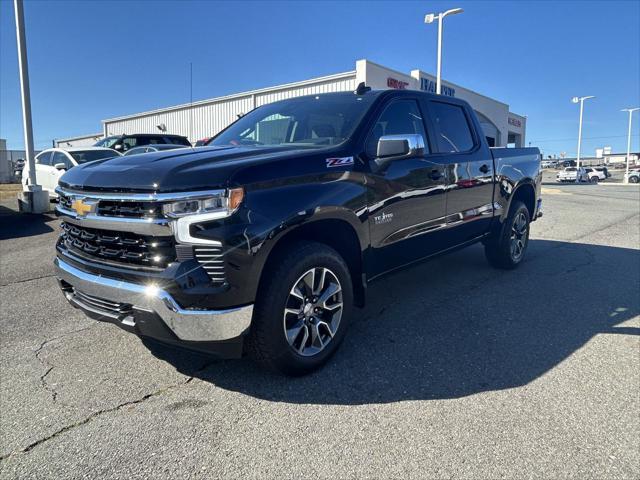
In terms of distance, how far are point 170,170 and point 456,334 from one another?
260 cm

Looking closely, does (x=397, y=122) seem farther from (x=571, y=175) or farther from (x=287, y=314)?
(x=571, y=175)

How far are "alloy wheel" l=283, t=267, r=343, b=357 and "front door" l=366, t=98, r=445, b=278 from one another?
1.64 feet

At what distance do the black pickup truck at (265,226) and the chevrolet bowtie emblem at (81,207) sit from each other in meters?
0.01

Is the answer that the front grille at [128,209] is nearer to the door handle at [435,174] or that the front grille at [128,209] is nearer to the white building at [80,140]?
the door handle at [435,174]

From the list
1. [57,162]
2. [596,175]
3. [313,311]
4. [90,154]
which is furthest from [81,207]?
[596,175]

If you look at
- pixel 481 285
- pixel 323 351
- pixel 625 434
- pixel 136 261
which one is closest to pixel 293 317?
pixel 323 351

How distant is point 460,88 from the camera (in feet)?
99.6

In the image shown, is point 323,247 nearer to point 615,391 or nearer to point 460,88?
point 615,391

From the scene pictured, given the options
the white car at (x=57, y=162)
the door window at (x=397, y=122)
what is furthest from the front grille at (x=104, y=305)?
the white car at (x=57, y=162)

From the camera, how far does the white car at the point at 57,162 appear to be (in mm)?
11789

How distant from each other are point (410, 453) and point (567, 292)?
3.61 m

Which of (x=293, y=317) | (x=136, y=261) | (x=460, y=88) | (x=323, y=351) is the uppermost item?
(x=460, y=88)

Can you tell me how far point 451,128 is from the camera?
492 centimetres

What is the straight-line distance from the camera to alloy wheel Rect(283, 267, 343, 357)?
3.04 metres
